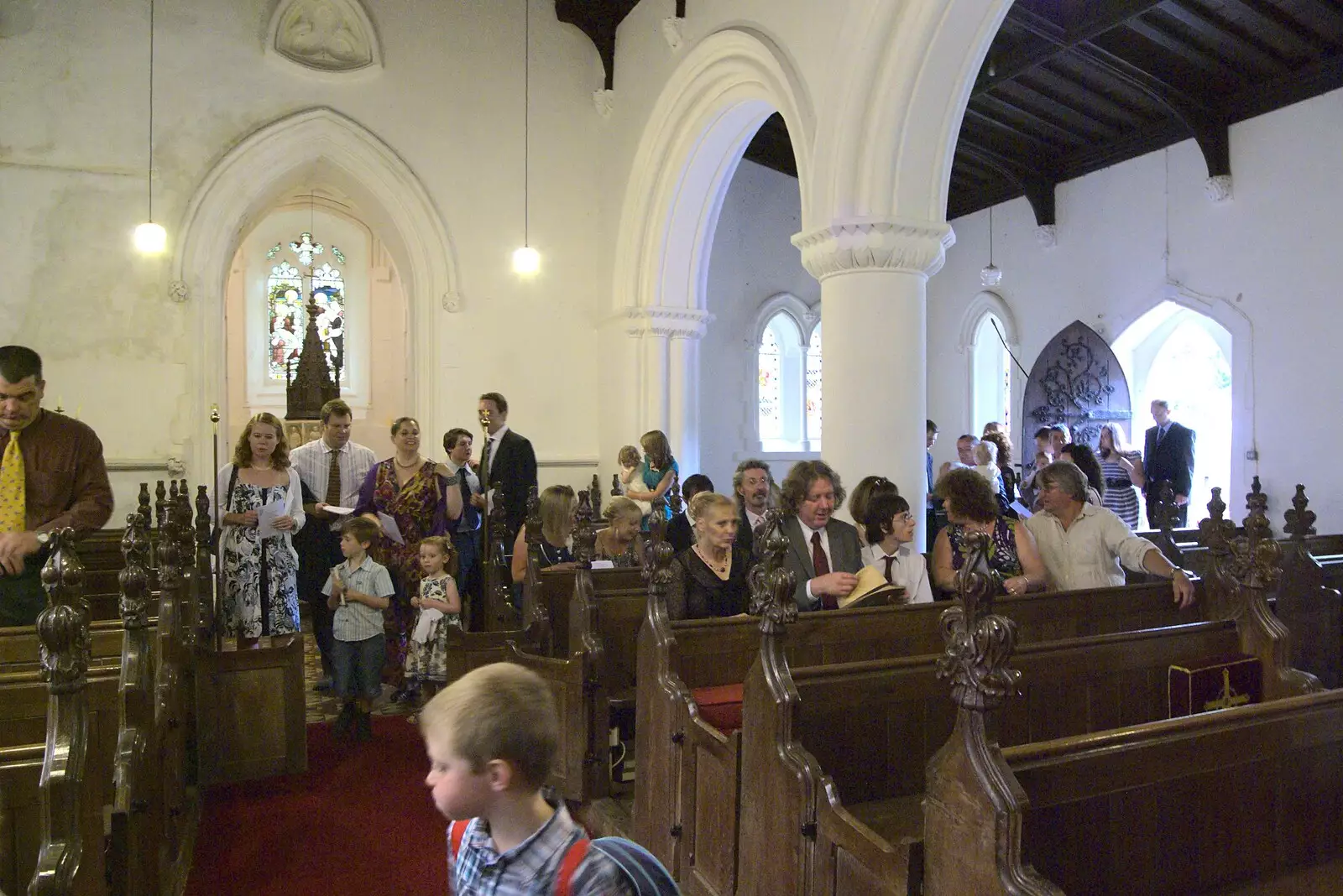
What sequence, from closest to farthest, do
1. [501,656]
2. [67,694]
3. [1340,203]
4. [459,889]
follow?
[459,889] → [67,694] → [501,656] → [1340,203]

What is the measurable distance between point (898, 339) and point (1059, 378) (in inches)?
163

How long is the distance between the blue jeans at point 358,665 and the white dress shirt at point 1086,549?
3.04 metres

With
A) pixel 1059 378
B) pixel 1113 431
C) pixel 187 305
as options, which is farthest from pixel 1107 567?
pixel 187 305

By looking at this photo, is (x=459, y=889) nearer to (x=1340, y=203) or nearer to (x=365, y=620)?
(x=365, y=620)

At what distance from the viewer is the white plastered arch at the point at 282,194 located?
7887 millimetres

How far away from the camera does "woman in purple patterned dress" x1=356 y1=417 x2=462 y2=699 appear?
5.19 m

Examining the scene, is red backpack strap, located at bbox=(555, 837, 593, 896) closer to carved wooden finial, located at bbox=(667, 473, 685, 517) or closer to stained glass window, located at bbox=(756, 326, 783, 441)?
carved wooden finial, located at bbox=(667, 473, 685, 517)

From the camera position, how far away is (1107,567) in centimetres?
385

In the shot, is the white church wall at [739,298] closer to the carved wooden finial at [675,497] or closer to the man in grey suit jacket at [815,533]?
the carved wooden finial at [675,497]

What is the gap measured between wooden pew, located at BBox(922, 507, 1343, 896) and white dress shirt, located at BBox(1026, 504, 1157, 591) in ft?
5.47

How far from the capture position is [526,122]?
8836 millimetres

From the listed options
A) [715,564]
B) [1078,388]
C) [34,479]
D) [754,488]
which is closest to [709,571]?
[715,564]

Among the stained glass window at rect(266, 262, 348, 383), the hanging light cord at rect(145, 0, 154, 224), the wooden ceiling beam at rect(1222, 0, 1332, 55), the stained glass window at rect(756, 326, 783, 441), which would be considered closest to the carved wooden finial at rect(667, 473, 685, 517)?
the hanging light cord at rect(145, 0, 154, 224)

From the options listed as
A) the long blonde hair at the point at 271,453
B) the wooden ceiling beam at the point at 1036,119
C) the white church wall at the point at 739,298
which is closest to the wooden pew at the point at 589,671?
the long blonde hair at the point at 271,453
